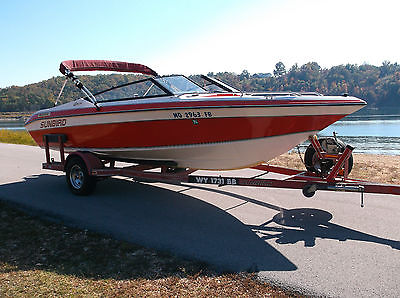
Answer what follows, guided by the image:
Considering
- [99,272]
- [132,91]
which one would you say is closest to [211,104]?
[132,91]

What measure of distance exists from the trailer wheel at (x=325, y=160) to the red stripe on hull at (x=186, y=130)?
868 millimetres

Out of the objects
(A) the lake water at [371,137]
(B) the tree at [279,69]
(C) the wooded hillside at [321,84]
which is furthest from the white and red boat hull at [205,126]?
(B) the tree at [279,69]

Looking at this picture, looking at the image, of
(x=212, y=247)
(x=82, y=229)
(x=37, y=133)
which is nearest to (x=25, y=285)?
(x=82, y=229)

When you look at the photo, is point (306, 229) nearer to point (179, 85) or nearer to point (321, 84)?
point (179, 85)

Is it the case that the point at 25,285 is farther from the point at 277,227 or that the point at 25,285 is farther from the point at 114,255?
the point at 277,227

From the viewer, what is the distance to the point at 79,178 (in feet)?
21.1

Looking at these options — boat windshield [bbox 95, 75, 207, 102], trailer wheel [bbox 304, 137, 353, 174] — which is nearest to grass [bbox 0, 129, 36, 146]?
boat windshield [bbox 95, 75, 207, 102]

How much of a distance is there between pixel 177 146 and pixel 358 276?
320 centimetres

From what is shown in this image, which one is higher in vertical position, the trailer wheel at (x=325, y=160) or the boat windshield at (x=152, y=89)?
the boat windshield at (x=152, y=89)

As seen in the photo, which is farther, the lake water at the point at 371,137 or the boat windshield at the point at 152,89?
the lake water at the point at 371,137

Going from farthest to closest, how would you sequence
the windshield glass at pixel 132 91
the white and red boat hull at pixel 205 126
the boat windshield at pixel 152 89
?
1. the windshield glass at pixel 132 91
2. the boat windshield at pixel 152 89
3. the white and red boat hull at pixel 205 126

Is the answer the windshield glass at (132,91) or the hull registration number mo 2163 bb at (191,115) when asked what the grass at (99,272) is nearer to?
the hull registration number mo 2163 bb at (191,115)

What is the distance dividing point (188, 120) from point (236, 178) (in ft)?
3.70

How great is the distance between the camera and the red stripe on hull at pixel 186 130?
4.67 metres
